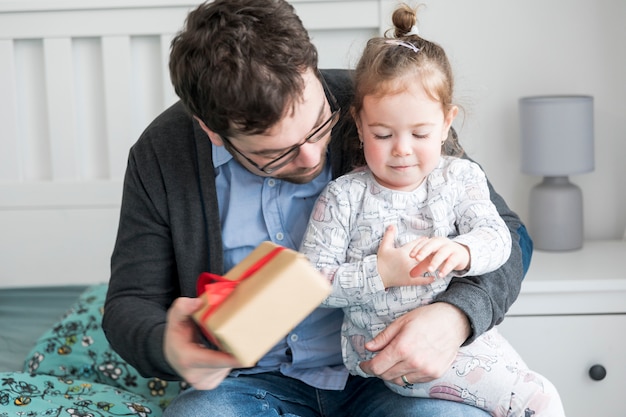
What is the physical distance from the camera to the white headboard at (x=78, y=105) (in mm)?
2445

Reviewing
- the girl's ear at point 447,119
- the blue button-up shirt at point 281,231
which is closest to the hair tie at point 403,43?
the girl's ear at point 447,119

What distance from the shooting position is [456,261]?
1.28m

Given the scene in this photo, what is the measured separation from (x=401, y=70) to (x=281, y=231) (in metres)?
0.34

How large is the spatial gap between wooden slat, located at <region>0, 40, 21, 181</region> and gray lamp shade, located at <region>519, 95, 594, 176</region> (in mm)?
1416

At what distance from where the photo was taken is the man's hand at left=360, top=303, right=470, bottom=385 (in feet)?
4.27

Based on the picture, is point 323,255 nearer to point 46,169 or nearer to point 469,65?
point 469,65

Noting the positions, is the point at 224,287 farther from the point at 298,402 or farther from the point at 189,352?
the point at 298,402

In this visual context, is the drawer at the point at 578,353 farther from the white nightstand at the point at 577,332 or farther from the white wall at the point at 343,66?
the white wall at the point at 343,66

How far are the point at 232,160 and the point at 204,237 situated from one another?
5.5 inches

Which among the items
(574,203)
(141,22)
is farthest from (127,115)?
(574,203)

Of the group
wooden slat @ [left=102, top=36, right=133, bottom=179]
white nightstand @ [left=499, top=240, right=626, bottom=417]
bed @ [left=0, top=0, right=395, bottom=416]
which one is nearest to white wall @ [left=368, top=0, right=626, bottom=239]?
bed @ [left=0, top=0, right=395, bottom=416]

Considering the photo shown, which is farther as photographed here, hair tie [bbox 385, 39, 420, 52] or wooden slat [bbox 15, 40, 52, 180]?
wooden slat [bbox 15, 40, 52, 180]

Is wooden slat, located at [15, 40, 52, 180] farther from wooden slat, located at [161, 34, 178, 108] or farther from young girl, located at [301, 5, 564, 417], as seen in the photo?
young girl, located at [301, 5, 564, 417]

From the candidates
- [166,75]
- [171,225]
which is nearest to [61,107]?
[166,75]
